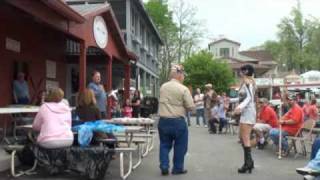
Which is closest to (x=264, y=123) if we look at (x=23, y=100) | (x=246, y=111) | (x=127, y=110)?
(x=246, y=111)

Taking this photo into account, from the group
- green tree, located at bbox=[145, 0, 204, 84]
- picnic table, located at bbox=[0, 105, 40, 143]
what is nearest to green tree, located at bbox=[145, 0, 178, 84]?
green tree, located at bbox=[145, 0, 204, 84]

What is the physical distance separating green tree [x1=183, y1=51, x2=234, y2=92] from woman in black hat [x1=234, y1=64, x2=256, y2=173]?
5166 cm

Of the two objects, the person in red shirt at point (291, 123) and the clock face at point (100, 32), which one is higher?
the clock face at point (100, 32)

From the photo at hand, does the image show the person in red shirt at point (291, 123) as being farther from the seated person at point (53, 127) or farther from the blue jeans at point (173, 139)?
the seated person at point (53, 127)

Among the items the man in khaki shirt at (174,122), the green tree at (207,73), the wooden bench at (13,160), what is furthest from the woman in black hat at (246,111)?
the green tree at (207,73)

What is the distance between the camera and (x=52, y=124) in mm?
8938

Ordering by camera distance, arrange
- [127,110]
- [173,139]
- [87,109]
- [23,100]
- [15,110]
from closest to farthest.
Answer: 1. [173,139]
2. [87,109]
3. [15,110]
4. [23,100]
5. [127,110]

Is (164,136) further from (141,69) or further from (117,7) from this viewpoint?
(141,69)

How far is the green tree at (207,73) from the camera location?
62375mm

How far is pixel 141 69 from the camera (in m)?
36.9

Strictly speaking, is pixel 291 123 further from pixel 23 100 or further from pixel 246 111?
pixel 23 100

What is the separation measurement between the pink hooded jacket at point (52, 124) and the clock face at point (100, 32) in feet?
25.4

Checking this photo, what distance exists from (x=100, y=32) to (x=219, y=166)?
25.6ft

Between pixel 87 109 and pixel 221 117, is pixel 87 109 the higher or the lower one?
the higher one
